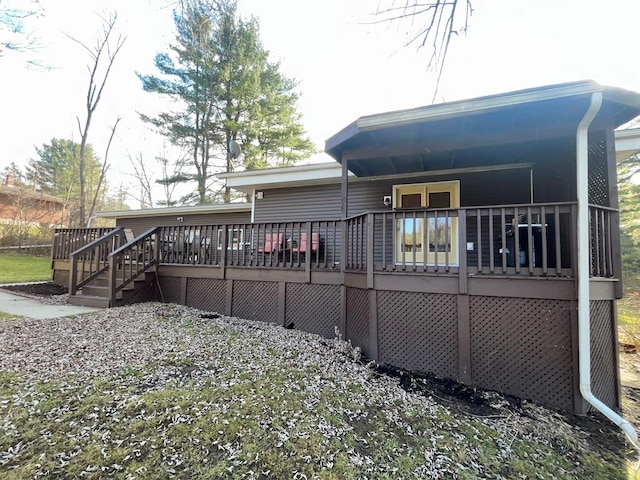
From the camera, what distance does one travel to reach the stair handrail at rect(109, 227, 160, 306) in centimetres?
593

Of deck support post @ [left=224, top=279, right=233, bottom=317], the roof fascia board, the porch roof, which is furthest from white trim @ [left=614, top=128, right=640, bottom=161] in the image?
deck support post @ [left=224, top=279, right=233, bottom=317]

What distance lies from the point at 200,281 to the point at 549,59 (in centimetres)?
754

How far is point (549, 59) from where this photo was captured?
554 cm

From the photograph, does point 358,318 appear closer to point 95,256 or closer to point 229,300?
point 229,300

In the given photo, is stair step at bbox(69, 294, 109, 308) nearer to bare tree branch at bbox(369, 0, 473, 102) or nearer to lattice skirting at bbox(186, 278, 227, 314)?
lattice skirting at bbox(186, 278, 227, 314)

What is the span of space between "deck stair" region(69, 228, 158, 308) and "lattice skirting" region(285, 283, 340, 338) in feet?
10.6

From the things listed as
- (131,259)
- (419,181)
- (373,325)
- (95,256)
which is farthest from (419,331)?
(95,256)

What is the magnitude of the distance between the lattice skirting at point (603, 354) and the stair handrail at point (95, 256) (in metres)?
8.11

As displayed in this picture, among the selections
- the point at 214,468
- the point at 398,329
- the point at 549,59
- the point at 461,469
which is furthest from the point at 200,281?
the point at 549,59

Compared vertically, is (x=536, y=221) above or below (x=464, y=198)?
below

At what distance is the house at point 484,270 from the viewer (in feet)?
10.7

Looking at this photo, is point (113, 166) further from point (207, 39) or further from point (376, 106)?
point (207, 39)

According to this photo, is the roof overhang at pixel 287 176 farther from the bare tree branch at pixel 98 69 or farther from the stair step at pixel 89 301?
the bare tree branch at pixel 98 69

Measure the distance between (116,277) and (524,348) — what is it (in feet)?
22.6
